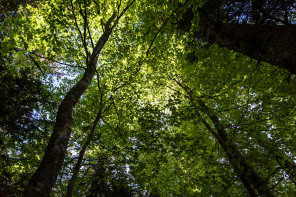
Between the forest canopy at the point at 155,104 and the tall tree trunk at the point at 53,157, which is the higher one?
the forest canopy at the point at 155,104

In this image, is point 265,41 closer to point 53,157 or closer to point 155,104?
point 155,104

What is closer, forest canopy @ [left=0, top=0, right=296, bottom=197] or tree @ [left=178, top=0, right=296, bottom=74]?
tree @ [left=178, top=0, right=296, bottom=74]

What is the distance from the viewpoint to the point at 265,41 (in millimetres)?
2760

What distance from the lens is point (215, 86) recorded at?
7.67 meters

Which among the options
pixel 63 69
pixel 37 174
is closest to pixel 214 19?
pixel 37 174

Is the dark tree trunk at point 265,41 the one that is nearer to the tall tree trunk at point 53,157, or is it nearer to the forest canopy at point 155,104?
the forest canopy at point 155,104

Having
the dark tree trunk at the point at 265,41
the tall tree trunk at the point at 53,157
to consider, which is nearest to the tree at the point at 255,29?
the dark tree trunk at the point at 265,41

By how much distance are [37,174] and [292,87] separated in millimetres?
7471

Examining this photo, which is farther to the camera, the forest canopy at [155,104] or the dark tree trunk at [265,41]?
the forest canopy at [155,104]

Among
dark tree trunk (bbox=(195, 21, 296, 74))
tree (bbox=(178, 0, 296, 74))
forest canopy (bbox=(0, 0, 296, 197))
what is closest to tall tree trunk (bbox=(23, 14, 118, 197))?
forest canopy (bbox=(0, 0, 296, 197))

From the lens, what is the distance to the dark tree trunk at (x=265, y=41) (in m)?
2.48

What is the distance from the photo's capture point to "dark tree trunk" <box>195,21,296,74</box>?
2482 mm

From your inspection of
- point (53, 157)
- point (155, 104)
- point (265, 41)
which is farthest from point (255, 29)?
point (53, 157)

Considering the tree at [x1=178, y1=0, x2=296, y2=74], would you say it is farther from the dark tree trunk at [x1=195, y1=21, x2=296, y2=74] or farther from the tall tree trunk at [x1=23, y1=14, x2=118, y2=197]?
the tall tree trunk at [x1=23, y1=14, x2=118, y2=197]
